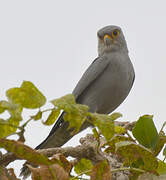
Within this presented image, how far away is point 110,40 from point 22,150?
5.75 meters

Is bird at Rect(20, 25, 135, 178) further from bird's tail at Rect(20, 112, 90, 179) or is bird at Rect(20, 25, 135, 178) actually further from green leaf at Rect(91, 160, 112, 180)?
green leaf at Rect(91, 160, 112, 180)

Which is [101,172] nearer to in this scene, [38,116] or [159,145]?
[38,116]

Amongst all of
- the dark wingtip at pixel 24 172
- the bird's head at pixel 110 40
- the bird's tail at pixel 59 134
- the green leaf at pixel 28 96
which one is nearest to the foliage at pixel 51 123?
the green leaf at pixel 28 96

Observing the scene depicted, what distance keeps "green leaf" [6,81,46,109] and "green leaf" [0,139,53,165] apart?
0.73ft

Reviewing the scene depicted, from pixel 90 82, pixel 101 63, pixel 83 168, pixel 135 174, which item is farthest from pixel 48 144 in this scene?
pixel 135 174

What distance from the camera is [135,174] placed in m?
2.34

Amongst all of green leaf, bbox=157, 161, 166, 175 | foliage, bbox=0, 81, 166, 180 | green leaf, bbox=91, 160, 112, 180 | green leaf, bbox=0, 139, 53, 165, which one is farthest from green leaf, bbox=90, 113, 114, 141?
green leaf, bbox=157, 161, 166, 175

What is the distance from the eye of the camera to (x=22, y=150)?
178cm

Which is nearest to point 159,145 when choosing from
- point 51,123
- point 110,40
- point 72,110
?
point 51,123

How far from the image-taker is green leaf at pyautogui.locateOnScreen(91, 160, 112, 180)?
1.91 metres

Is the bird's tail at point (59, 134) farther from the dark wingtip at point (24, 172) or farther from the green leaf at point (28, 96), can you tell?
the green leaf at point (28, 96)

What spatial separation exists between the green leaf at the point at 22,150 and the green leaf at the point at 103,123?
1.15 feet

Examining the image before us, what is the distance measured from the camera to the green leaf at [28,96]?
1.65m

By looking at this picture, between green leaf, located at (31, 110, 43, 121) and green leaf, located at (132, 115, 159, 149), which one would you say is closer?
green leaf, located at (31, 110, 43, 121)
